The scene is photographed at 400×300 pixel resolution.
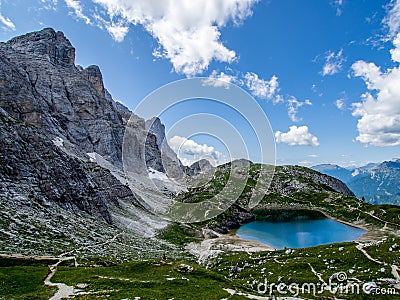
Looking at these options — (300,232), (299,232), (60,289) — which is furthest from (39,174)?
(300,232)

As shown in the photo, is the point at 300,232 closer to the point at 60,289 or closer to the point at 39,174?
the point at 39,174

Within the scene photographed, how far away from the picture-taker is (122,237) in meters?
64.2

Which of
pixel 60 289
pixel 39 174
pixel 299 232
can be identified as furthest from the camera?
pixel 299 232

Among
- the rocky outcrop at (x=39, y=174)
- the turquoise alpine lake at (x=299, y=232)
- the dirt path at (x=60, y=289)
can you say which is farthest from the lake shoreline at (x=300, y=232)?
the dirt path at (x=60, y=289)

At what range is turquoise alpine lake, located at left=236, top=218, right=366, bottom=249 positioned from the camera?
312 feet

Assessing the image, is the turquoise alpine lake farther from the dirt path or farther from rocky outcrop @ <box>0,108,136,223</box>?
the dirt path

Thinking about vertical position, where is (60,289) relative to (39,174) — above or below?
below

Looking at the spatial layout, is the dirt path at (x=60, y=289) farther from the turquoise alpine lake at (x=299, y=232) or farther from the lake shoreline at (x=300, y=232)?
the turquoise alpine lake at (x=299, y=232)

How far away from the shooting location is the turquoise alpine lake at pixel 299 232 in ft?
312

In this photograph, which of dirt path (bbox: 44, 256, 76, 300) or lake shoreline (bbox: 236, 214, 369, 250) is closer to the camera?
dirt path (bbox: 44, 256, 76, 300)

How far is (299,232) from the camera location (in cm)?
11006

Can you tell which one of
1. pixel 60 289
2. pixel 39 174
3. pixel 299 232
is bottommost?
pixel 60 289

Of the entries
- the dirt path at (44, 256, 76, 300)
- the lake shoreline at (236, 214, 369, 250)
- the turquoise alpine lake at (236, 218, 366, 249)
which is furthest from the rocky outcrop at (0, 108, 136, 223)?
the turquoise alpine lake at (236, 218, 366, 249)

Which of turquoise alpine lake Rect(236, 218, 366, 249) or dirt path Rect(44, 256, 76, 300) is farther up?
turquoise alpine lake Rect(236, 218, 366, 249)
